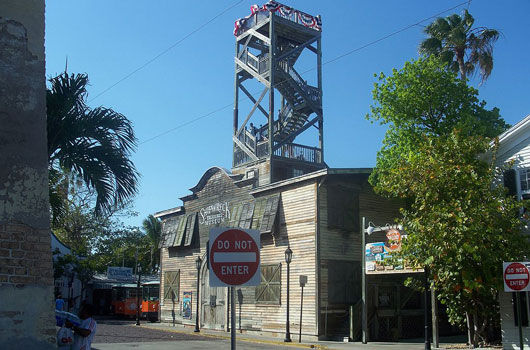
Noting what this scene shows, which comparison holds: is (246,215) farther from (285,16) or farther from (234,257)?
(234,257)

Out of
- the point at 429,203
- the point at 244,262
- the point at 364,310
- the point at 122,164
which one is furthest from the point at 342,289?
the point at 244,262

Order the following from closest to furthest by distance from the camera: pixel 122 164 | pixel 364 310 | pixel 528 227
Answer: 1. pixel 122 164
2. pixel 528 227
3. pixel 364 310

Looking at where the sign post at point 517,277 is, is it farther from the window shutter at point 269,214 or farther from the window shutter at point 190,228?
the window shutter at point 190,228

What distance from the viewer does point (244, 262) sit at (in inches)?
245

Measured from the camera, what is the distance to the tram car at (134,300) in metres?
39.4

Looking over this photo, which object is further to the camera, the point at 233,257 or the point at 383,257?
the point at 383,257

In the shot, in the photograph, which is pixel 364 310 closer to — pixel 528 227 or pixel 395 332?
pixel 395 332

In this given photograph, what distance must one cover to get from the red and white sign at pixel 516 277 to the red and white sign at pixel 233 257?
771 centimetres

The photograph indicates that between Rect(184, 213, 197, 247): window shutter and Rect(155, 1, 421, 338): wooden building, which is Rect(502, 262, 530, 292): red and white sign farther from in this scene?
Rect(184, 213, 197, 247): window shutter

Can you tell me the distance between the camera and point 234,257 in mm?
6184

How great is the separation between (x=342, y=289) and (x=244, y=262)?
17361 millimetres

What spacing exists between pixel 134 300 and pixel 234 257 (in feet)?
128

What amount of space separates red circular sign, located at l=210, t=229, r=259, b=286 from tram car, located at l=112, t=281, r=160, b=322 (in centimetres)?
3477

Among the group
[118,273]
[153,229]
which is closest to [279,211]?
[118,273]
